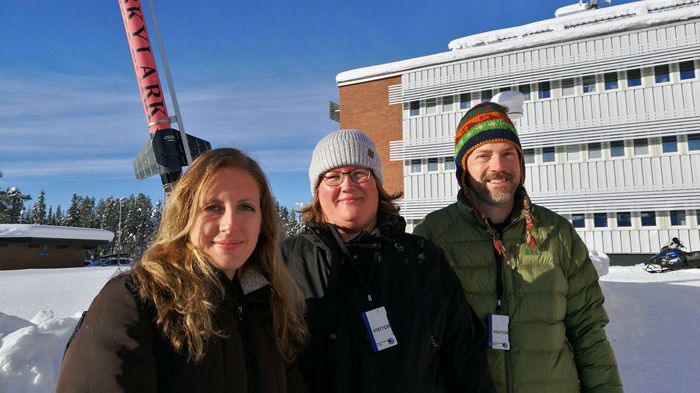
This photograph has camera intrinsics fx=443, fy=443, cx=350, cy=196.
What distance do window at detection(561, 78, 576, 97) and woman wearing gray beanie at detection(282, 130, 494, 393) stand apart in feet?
77.0

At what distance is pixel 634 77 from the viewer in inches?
837

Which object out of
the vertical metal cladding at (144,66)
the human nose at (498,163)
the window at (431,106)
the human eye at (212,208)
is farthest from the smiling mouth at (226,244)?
the window at (431,106)

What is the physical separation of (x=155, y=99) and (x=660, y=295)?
13.6 meters

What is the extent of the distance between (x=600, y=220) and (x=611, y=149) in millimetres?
3495

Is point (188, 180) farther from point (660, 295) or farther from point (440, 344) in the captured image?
point (660, 295)

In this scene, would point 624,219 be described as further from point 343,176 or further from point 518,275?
point 343,176

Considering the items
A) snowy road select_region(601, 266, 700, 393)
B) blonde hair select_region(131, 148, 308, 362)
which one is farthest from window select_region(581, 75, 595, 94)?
blonde hair select_region(131, 148, 308, 362)

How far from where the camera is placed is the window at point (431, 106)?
2528 cm

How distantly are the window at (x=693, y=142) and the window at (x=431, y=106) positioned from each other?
1199 centimetres

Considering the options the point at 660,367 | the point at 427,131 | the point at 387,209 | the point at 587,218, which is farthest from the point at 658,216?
the point at 387,209

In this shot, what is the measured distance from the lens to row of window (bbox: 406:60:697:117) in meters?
20.5

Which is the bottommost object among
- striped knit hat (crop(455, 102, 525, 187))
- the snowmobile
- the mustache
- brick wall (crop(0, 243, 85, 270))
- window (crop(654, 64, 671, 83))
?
the snowmobile

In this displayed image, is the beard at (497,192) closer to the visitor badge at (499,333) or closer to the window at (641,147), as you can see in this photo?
the visitor badge at (499,333)

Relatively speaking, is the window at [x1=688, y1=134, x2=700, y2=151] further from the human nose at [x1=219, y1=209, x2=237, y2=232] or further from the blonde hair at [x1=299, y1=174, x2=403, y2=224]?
the human nose at [x1=219, y1=209, x2=237, y2=232]
